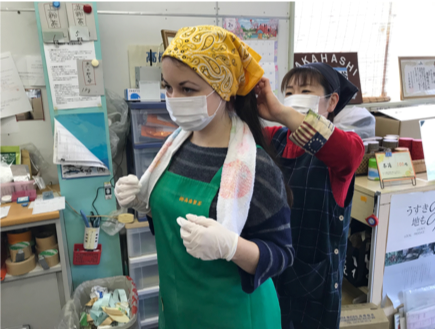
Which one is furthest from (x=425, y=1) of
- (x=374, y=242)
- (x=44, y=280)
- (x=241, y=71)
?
(x=44, y=280)

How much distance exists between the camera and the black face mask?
44.1 inches

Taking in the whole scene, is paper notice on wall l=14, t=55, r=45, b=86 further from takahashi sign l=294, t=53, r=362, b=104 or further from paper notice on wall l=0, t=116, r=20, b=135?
takahashi sign l=294, t=53, r=362, b=104

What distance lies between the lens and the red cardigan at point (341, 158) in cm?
90

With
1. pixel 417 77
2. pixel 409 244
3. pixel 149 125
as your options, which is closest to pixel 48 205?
pixel 149 125

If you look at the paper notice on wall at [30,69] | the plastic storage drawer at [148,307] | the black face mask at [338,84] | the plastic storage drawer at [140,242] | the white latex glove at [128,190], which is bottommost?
the plastic storage drawer at [148,307]

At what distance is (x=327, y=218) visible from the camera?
104cm

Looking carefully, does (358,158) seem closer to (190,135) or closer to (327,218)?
(327,218)

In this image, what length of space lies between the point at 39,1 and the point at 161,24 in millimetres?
706

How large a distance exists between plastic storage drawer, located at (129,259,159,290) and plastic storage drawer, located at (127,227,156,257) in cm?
6

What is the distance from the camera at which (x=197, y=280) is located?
0.81m

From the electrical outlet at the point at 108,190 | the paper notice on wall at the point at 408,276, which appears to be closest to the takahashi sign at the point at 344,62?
the paper notice on wall at the point at 408,276

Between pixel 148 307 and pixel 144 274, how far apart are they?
8.5 inches

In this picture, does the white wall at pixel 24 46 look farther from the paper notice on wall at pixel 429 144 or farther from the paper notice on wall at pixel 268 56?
the paper notice on wall at pixel 429 144

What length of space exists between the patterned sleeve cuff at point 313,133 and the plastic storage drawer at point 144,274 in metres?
1.37
